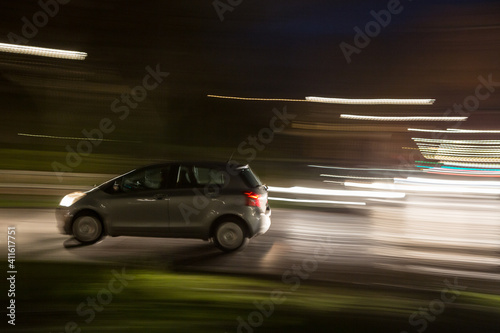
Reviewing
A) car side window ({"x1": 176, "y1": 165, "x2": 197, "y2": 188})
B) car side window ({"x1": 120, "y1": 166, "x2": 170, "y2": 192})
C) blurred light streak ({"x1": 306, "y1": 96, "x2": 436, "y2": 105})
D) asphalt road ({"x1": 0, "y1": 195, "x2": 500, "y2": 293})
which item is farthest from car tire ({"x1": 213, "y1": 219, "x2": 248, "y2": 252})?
blurred light streak ({"x1": 306, "y1": 96, "x2": 436, "y2": 105})

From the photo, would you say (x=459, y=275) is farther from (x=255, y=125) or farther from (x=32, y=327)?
(x=255, y=125)

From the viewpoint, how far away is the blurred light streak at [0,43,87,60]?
2544cm

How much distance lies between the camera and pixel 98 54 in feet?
90.1

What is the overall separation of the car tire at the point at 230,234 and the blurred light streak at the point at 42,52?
20080mm

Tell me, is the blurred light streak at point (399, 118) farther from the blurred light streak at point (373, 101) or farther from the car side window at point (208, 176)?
the car side window at point (208, 176)

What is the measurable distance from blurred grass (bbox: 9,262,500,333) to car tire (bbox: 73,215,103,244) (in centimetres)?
184

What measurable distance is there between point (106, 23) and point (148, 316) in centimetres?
2537

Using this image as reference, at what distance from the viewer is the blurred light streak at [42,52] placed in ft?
83.5

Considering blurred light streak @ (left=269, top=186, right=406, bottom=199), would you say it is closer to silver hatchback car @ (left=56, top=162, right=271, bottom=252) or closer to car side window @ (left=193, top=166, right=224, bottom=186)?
silver hatchback car @ (left=56, top=162, right=271, bottom=252)

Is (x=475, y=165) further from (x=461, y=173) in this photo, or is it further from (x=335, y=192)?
(x=335, y=192)

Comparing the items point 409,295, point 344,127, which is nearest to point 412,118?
point 344,127

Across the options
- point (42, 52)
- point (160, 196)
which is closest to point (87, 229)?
point (160, 196)

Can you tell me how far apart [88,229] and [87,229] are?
0.06 ft

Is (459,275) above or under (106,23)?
under
